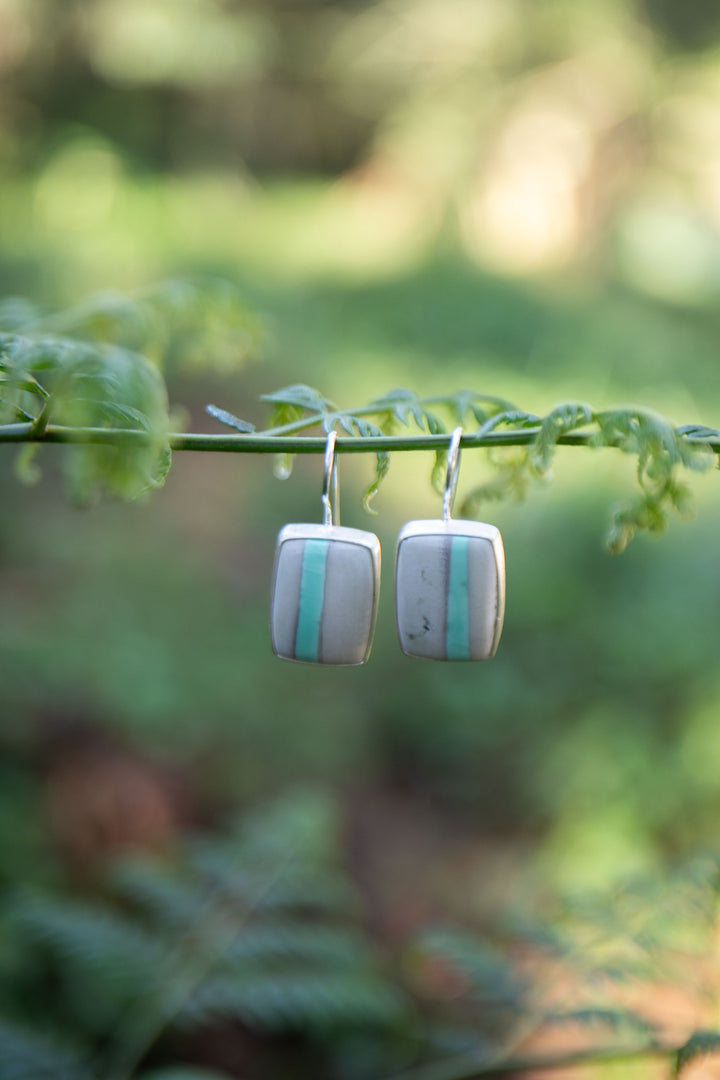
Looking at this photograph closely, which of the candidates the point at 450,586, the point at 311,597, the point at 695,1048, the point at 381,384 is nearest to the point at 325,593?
the point at 311,597

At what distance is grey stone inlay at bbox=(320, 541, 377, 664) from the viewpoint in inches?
34.3

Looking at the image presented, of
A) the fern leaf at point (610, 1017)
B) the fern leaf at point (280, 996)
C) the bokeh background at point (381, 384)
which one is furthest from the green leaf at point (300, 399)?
the fern leaf at point (280, 996)

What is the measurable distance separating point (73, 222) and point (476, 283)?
2704 millimetres

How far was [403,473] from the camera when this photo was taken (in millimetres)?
4641

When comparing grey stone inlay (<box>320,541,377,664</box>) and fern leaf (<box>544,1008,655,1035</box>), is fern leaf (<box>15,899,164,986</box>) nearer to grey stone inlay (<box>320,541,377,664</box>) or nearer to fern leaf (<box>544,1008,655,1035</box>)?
fern leaf (<box>544,1008,655,1035</box>)

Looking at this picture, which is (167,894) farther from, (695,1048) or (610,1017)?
(695,1048)

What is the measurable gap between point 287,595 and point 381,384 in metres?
4.35

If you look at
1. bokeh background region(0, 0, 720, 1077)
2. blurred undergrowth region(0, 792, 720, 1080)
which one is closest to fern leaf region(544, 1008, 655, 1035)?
blurred undergrowth region(0, 792, 720, 1080)

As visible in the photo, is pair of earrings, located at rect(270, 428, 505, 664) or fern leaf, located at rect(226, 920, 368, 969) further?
fern leaf, located at rect(226, 920, 368, 969)

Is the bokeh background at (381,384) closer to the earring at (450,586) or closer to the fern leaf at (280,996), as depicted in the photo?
the fern leaf at (280,996)

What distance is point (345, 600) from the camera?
2.87ft

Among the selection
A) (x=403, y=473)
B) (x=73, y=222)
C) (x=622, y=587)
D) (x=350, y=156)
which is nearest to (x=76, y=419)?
(x=622, y=587)

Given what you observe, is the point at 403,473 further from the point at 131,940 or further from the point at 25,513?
the point at 131,940

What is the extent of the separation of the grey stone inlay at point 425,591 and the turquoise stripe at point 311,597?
7cm
